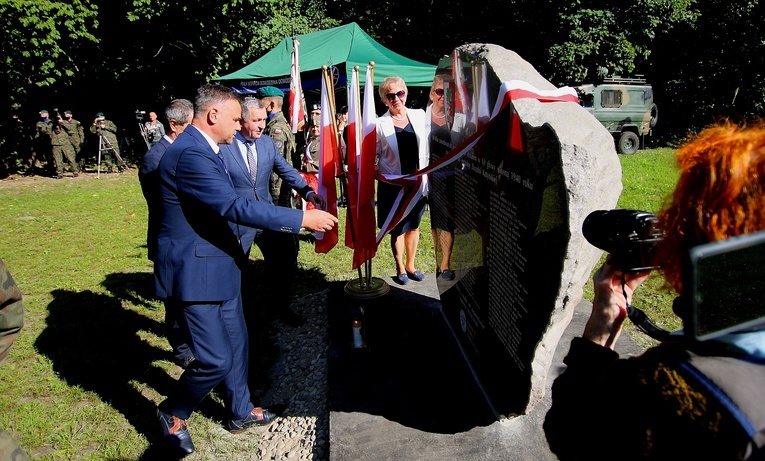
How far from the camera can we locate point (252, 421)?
3.26 metres

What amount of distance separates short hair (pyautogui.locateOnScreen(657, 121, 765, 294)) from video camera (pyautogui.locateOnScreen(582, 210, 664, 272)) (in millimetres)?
203

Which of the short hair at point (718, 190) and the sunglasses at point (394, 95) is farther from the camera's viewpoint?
the sunglasses at point (394, 95)

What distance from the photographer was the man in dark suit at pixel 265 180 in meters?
3.67

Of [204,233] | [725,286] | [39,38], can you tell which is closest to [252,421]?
[204,233]

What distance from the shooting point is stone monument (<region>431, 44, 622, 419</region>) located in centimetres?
209

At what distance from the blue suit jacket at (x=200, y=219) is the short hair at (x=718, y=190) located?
2032 mm

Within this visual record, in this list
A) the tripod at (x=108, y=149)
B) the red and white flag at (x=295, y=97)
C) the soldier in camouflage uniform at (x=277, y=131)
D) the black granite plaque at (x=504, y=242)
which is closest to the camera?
the black granite plaque at (x=504, y=242)

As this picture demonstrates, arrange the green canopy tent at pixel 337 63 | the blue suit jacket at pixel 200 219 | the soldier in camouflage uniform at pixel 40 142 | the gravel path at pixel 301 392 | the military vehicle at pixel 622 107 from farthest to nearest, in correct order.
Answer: the military vehicle at pixel 622 107 < the soldier in camouflage uniform at pixel 40 142 < the green canopy tent at pixel 337 63 < the gravel path at pixel 301 392 < the blue suit jacket at pixel 200 219

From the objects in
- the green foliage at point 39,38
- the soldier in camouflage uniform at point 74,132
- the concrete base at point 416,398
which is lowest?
the concrete base at point 416,398

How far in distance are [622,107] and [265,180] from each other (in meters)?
16.0

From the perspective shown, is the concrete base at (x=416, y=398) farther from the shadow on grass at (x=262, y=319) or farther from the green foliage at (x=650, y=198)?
the green foliage at (x=650, y=198)

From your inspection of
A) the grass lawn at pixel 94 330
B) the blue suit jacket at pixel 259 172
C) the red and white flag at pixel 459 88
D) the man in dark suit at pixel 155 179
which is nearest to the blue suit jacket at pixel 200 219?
the blue suit jacket at pixel 259 172

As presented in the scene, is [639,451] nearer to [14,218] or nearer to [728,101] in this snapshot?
[14,218]

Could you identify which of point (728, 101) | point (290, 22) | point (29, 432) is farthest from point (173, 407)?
point (728, 101)
